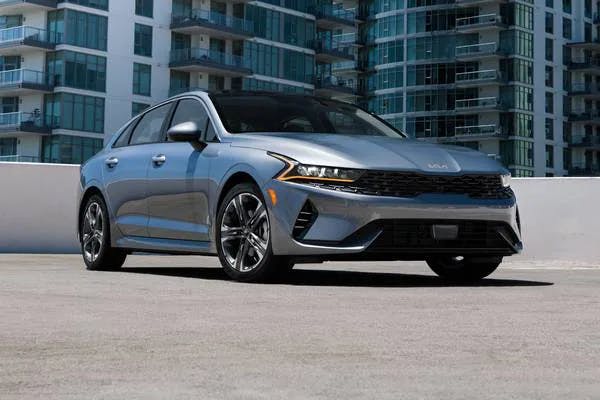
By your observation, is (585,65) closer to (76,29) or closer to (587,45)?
(587,45)

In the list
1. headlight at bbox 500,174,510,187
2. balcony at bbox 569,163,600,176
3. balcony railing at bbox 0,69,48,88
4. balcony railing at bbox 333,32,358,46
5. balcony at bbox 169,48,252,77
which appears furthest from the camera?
balcony railing at bbox 333,32,358,46

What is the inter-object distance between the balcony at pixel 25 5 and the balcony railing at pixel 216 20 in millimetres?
8734

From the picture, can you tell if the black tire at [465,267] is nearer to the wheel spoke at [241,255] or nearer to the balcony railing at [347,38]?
the wheel spoke at [241,255]

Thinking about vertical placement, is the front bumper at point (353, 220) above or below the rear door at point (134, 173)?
below

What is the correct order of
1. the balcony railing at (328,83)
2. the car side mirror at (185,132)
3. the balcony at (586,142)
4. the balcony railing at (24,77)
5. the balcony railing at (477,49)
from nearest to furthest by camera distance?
the car side mirror at (185,132) < the balcony railing at (24,77) < the balcony railing at (328,83) < the balcony railing at (477,49) < the balcony at (586,142)

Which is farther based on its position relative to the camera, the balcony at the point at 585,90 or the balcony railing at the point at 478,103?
the balcony at the point at 585,90

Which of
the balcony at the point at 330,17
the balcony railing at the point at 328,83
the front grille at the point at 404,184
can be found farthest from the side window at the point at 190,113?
the balcony at the point at 330,17

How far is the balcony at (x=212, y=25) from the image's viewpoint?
7475 centimetres

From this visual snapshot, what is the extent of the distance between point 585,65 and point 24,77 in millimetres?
52549

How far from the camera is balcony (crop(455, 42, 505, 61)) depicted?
3756 inches

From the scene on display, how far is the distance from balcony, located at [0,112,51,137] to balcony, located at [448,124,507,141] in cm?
3818

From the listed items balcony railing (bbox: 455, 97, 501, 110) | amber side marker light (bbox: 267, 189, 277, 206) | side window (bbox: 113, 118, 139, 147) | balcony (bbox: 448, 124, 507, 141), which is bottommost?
amber side marker light (bbox: 267, 189, 277, 206)

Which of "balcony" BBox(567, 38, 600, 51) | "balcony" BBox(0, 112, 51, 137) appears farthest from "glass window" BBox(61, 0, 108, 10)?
"balcony" BBox(567, 38, 600, 51)

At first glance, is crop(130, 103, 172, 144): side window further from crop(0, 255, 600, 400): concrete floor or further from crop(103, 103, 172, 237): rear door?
crop(0, 255, 600, 400): concrete floor
